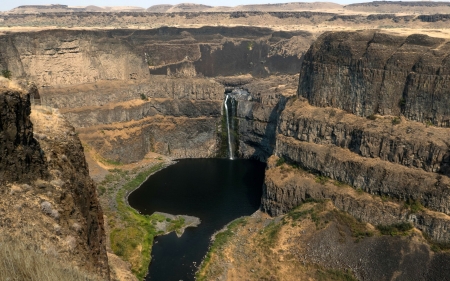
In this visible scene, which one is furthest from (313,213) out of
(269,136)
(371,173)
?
(269,136)

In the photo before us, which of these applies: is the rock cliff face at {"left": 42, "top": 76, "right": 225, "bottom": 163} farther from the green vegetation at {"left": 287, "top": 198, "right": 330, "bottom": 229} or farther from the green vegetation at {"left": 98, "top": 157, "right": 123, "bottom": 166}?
the green vegetation at {"left": 287, "top": 198, "right": 330, "bottom": 229}

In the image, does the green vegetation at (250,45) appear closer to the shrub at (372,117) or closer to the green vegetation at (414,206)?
the shrub at (372,117)

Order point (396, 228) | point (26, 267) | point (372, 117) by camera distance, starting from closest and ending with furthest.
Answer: point (26, 267) < point (396, 228) < point (372, 117)

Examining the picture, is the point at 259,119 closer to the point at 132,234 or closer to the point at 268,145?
the point at 268,145

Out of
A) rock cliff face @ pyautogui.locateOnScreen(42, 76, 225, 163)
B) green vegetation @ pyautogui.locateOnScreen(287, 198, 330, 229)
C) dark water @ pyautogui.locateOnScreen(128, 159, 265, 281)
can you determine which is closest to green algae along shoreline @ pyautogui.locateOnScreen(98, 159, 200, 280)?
dark water @ pyautogui.locateOnScreen(128, 159, 265, 281)

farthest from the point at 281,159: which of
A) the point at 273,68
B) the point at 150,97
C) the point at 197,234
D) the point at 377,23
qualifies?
the point at 377,23
